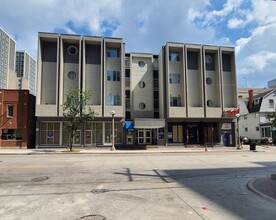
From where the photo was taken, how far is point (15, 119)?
109ft

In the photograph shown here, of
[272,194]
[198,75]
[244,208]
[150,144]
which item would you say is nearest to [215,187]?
[272,194]

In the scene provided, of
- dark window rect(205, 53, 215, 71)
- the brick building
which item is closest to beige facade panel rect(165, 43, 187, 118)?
dark window rect(205, 53, 215, 71)

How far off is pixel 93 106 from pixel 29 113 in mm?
8632

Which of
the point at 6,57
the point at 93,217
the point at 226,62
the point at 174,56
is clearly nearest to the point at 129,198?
the point at 93,217

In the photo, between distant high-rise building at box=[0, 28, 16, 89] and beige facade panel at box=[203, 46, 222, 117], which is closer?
beige facade panel at box=[203, 46, 222, 117]

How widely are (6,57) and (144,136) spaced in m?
71.6

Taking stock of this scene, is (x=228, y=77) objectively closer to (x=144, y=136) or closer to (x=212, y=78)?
(x=212, y=78)

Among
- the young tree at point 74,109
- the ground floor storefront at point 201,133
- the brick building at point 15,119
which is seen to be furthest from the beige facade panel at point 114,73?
the brick building at point 15,119

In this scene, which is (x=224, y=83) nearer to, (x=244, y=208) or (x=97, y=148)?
(x=97, y=148)

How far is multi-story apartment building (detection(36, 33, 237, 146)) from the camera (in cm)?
3416

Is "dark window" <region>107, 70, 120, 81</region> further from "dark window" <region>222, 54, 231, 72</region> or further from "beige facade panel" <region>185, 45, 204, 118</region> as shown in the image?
"dark window" <region>222, 54, 231, 72</region>

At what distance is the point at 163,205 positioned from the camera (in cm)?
706

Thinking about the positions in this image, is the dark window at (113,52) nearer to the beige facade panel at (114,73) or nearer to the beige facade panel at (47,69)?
the beige facade panel at (114,73)

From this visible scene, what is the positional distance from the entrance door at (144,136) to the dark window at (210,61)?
1361 cm
